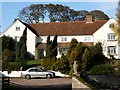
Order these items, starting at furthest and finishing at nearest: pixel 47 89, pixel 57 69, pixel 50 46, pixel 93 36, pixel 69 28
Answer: pixel 69 28
pixel 93 36
pixel 50 46
pixel 57 69
pixel 47 89

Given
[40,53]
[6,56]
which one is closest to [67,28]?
[40,53]

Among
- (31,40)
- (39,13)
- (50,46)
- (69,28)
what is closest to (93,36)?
(69,28)

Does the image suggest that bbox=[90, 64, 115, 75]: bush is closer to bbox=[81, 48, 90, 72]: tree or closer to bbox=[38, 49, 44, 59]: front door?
bbox=[81, 48, 90, 72]: tree

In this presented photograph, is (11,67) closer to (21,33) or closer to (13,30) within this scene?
(21,33)

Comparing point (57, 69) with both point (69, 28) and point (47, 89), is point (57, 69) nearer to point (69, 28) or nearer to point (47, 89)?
point (47, 89)

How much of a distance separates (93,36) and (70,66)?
17388 millimetres

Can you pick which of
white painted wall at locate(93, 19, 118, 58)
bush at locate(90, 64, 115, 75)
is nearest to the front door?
white painted wall at locate(93, 19, 118, 58)

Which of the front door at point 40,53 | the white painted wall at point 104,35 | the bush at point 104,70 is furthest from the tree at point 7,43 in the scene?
the bush at point 104,70

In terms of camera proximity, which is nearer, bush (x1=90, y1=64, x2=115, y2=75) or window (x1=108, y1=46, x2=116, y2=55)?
bush (x1=90, y1=64, x2=115, y2=75)

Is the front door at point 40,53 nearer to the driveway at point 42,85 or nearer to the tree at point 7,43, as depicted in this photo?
the tree at point 7,43

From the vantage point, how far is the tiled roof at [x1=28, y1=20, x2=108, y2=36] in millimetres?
46312

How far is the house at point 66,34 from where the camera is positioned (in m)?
44.0

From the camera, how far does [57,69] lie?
29.9 meters

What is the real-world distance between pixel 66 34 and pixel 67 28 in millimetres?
2227
